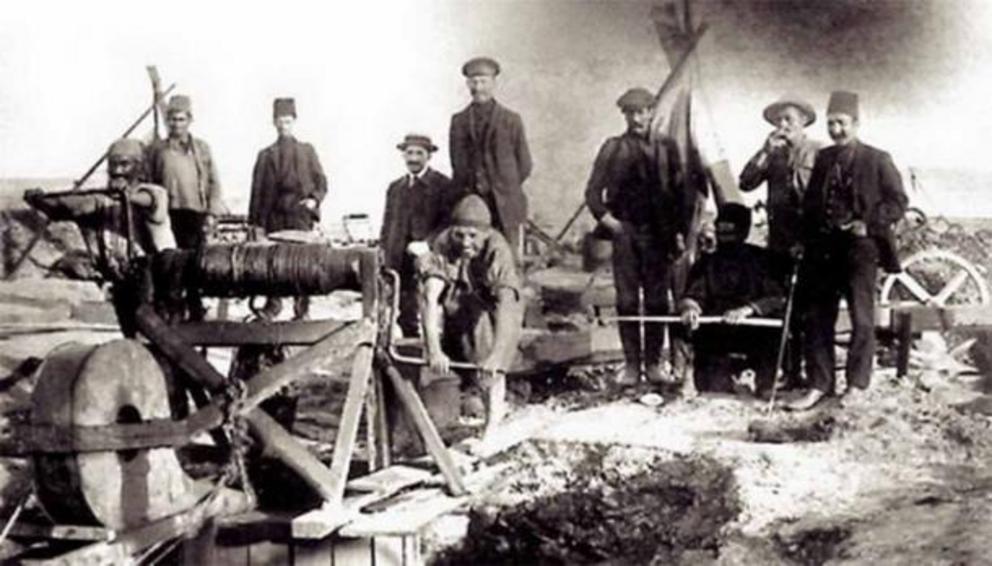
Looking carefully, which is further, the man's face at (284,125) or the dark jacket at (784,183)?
the man's face at (284,125)

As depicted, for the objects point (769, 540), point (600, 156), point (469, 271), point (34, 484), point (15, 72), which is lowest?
point (769, 540)

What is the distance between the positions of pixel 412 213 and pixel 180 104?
1166mm

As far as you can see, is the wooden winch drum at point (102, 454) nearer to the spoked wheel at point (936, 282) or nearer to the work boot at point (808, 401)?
the work boot at point (808, 401)

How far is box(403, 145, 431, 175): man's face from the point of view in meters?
5.39

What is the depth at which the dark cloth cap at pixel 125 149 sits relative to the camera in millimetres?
4859

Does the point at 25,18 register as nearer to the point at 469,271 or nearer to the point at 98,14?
the point at 98,14

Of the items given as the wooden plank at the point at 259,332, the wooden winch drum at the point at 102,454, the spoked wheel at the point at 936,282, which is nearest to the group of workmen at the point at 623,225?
the wooden plank at the point at 259,332

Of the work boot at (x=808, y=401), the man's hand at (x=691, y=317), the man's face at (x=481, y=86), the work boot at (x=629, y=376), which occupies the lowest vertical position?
the work boot at (x=808, y=401)

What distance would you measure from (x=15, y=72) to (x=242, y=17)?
3.28 feet

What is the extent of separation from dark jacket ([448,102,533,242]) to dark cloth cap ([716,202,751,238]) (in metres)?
0.93

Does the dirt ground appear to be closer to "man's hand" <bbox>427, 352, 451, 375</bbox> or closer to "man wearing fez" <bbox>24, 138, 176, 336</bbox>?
"man's hand" <bbox>427, 352, 451, 375</bbox>

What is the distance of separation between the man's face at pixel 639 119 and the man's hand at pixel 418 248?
1.07 metres

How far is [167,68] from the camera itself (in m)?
4.91

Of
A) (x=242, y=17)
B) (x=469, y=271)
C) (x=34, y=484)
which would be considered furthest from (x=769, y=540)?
(x=242, y=17)
